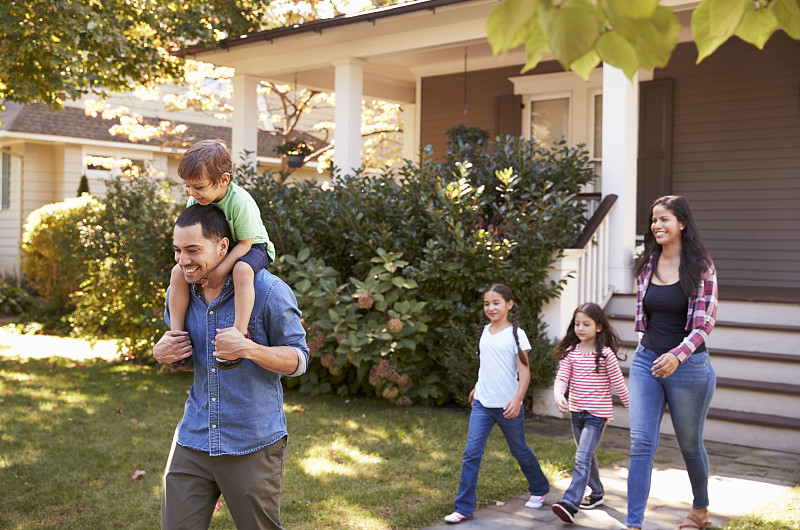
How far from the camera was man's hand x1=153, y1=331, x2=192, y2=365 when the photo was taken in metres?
2.79

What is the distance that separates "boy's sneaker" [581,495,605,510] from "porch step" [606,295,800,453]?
7.40ft

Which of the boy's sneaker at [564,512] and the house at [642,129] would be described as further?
the house at [642,129]

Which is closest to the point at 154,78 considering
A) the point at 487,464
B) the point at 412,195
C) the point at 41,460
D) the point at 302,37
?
the point at 302,37

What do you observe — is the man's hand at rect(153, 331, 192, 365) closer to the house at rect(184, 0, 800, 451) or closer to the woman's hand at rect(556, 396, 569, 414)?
the woman's hand at rect(556, 396, 569, 414)

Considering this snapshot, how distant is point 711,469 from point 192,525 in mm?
4388

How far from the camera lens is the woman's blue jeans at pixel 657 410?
4371mm

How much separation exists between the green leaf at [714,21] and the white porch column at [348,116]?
368 inches

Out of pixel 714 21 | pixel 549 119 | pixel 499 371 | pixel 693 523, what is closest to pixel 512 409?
pixel 499 371

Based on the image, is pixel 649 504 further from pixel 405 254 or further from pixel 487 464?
pixel 405 254

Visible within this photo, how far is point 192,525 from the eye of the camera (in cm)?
279

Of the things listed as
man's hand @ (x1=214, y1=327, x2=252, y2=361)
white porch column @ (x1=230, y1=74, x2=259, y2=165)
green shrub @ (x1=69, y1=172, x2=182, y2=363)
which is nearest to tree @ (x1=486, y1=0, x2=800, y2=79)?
man's hand @ (x1=214, y1=327, x2=252, y2=361)

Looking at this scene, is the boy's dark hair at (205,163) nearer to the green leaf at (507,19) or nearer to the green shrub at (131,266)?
the green leaf at (507,19)

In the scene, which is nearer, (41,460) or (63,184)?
(41,460)

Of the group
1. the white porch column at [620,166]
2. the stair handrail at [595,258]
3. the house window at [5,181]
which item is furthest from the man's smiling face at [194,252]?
the house window at [5,181]
